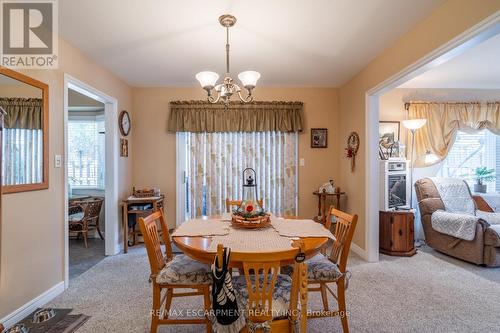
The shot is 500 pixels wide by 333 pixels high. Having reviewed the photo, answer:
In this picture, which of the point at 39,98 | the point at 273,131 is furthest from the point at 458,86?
the point at 39,98

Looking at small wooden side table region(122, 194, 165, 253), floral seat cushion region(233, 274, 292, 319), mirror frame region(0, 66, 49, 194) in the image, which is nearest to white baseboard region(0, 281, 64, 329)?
mirror frame region(0, 66, 49, 194)

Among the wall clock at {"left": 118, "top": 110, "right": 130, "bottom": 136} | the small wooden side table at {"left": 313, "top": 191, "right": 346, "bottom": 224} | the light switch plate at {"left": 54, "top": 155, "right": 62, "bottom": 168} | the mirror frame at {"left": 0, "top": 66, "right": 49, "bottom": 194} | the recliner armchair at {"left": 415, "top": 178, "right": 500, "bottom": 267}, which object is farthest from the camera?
the small wooden side table at {"left": 313, "top": 191, "right": 346, "bottom": 224}

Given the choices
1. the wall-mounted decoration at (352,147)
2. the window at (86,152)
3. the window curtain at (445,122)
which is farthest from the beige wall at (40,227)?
the window curtain at (445,122)

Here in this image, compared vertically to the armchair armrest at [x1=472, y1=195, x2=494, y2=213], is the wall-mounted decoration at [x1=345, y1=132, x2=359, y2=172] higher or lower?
higher

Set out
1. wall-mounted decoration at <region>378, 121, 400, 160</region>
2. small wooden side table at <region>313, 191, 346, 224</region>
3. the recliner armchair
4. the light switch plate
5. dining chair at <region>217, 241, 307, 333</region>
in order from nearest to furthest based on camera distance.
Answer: dining chair at <region>217, 241, 307, 333</region>
the light switch plate
the recliner armchair
small wooden side table at <region>313, 191, 346, 224</region>
wall-mounted decoration at <region>378, 121, 400, 160</region>

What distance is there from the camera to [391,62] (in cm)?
286

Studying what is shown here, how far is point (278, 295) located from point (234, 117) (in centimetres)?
306

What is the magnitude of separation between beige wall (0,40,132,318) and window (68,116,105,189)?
6.51 ft

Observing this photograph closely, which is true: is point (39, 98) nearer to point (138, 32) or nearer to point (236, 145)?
point (138, 32)

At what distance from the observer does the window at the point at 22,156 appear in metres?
2.04

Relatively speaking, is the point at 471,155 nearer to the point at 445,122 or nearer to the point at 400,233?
the point at 445,122

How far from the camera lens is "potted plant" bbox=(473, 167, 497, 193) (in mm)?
4281

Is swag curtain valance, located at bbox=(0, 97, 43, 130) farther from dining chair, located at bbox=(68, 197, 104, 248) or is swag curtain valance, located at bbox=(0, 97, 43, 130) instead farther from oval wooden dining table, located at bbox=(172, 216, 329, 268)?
dining chair, located at bbox=(68, 197, 104, 248)

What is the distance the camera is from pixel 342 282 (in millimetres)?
1847
